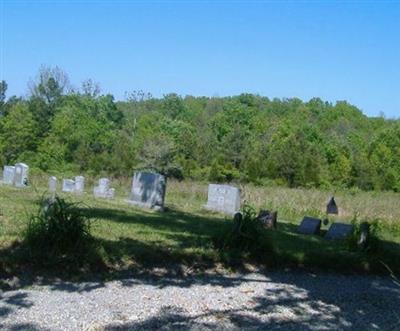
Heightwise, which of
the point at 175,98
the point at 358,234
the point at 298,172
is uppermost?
the point at 175,98

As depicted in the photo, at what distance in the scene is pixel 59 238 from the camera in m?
7.39

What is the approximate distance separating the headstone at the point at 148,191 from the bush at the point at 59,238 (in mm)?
9494

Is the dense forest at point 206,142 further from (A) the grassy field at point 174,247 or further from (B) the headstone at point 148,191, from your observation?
(A) the grassy field at point 174,247

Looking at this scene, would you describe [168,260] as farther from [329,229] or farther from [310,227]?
[310,227]

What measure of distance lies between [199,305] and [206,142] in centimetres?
5133

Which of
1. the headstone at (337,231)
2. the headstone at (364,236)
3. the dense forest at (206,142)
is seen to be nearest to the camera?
the headstone at (364,236)

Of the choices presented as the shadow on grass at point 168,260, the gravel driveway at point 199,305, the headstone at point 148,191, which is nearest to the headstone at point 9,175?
the headstone at point 148,191

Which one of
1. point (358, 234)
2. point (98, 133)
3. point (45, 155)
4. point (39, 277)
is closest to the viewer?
point (39, 277)

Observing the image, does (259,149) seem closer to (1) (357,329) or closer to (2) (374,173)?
(2) (374,173)

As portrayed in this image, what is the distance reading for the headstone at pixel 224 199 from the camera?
17906 millimetres

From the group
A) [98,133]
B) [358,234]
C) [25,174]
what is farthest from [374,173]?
[358,234]

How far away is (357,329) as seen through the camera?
19.3ft

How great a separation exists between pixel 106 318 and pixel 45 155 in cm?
5428

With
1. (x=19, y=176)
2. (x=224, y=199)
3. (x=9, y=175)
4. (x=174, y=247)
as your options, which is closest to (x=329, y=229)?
(x=224, y=199)
